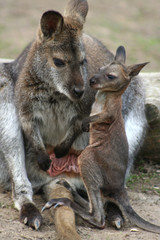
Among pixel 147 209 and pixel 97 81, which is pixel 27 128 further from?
pixel 147 209

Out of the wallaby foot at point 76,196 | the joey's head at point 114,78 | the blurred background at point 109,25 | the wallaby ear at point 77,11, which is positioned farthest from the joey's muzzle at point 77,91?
the blurred background at point 109,25

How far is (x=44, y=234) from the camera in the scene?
4266mm

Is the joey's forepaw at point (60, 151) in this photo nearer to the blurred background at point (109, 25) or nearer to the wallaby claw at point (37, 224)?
the wallaby claw at point (37, 224)

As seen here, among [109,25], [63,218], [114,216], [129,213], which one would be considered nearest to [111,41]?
[109,25]

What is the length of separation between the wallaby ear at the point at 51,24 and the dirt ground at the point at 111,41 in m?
1.81

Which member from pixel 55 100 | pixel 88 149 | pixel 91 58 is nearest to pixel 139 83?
pixel 91 58

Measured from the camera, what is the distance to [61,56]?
462 centimetres

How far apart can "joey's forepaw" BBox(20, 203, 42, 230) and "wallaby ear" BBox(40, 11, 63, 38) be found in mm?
1720

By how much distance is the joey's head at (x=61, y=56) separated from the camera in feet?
15.0

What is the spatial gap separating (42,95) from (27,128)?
1.33 ft

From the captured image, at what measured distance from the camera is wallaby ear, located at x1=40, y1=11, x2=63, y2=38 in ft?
14.9

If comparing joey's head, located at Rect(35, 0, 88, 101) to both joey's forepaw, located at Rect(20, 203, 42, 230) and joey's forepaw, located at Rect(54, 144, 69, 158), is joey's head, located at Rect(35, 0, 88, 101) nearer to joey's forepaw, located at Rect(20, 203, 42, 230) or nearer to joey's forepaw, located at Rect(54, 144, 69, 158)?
joey's forepaw, located at Rect(54, 144, 69, 158)

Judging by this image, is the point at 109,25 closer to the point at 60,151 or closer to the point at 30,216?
the point at 60,151

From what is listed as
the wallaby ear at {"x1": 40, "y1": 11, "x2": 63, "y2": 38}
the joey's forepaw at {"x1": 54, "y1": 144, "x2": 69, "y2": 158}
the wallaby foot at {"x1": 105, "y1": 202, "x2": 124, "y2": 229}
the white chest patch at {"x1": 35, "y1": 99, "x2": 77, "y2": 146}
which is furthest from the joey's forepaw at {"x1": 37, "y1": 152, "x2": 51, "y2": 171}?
the wallaby ear at {"x1": 40, "y1": 11, "x2": 63, "y2": 38}
